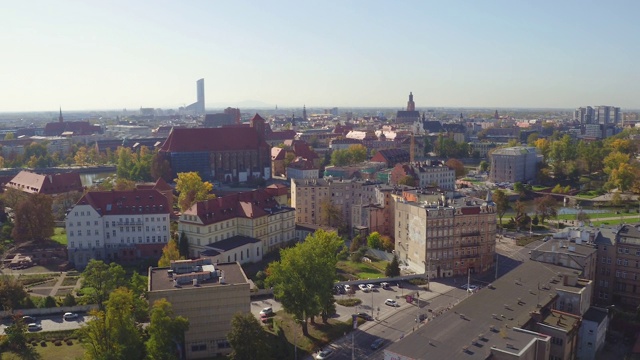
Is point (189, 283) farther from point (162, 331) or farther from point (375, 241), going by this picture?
point (375, 241)

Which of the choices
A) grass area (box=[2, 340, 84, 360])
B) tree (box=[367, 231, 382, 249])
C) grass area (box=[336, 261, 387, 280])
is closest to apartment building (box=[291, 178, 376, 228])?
tree (box=[367, 231, 382, 249])

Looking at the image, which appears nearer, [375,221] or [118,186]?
[375,221]

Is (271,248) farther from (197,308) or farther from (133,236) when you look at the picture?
(197,308)

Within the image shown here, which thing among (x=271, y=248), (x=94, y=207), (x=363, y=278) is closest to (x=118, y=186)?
(x=94, y=207)

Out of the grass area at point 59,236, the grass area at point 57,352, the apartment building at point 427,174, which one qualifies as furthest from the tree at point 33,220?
the apartment building at point 427,174

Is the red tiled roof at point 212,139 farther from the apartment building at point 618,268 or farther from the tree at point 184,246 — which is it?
the apartment building at point 618,268

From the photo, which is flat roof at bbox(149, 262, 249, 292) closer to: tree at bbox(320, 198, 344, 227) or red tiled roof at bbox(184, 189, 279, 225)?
red tiled roof at bbox(184, 189, 279, 225)
